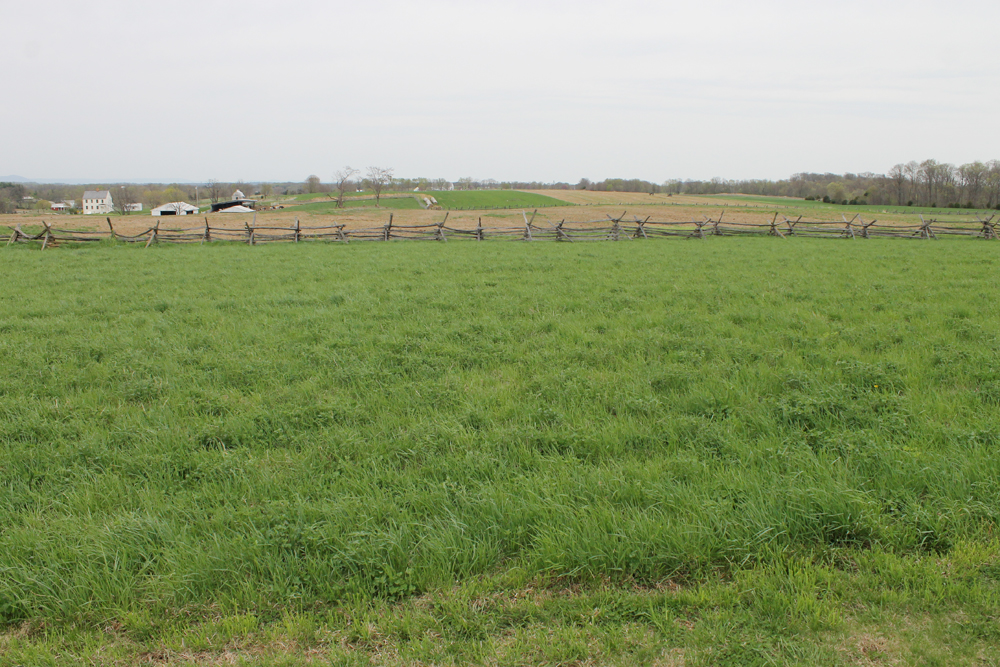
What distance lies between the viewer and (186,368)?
223 inches

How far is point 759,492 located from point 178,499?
3481 millimetres

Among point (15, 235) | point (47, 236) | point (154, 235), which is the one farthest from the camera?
point (154, 235)

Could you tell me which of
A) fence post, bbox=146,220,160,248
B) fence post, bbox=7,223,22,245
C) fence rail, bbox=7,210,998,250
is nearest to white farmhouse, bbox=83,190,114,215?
fence post, bbox=7,223,22,245

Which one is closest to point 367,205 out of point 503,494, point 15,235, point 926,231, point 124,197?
point 15,235

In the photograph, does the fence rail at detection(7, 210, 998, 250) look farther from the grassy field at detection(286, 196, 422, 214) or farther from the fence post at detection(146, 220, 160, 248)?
the grassy field at detection(286, 196, 422, 214)

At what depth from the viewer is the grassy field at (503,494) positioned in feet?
7.67

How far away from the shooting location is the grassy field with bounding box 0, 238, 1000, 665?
2.34 meters

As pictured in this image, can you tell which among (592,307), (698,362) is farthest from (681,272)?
(698,362)

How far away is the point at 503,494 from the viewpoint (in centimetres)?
323

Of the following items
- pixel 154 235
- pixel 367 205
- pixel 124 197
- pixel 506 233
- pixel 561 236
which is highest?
pixel 124 197

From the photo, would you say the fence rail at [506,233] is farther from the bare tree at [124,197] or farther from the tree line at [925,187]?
the bare tree at [124,197]

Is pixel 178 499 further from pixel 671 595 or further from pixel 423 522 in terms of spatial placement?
pixel 671 595

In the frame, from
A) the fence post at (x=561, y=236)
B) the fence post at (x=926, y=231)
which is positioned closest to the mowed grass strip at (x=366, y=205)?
the fence post at (x=561, y=236)

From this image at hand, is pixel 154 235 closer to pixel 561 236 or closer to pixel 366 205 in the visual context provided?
pixel 561 236
